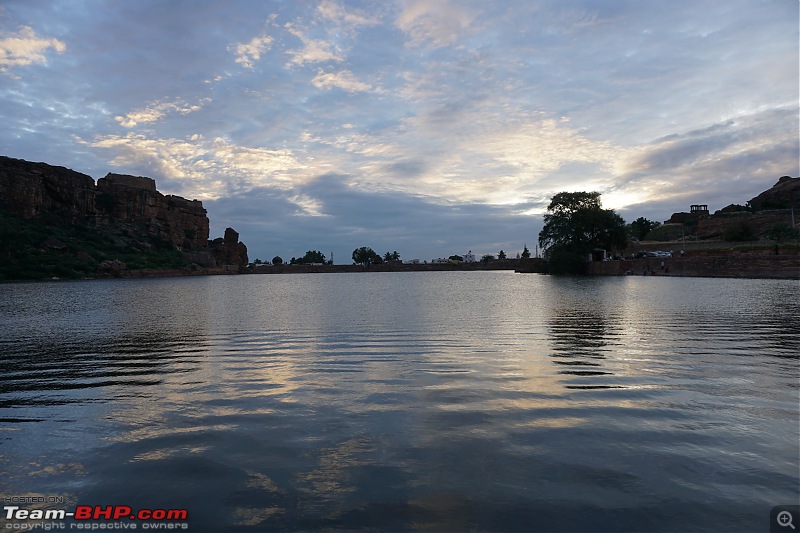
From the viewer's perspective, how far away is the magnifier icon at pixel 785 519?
3.85m

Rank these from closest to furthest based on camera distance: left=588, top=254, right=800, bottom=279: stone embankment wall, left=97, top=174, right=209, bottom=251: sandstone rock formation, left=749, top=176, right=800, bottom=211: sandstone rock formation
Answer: left=588, top=254, right=800, bottom=279: stone embankment wall, left=749, top=176, right=800, bottom=211: sandstone rock formation, left=97, top=174, right=209, bottom=251: sandstone rock formation

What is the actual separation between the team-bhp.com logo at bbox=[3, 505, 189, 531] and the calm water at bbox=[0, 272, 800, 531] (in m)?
0.13

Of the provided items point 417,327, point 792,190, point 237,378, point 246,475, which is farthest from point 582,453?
point 792,190

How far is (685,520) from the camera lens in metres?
3.85

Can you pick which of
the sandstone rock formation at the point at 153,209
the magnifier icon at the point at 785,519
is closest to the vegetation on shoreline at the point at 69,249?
the sandstone rock formation at the point at 153,209

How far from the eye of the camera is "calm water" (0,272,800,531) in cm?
416

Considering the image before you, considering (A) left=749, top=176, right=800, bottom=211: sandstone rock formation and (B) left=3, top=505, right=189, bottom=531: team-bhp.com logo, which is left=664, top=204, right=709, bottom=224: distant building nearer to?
(A) left=749, top=176, right=800, bottom=211: sandstone rock formation

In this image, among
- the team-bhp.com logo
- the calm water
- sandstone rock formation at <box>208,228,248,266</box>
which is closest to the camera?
the team-bhp.com logo

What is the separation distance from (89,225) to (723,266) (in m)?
128

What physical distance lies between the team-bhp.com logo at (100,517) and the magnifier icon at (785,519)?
500cm

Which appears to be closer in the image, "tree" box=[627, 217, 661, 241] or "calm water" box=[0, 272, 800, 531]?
"calm water" box=[0, 272, 800, 531]

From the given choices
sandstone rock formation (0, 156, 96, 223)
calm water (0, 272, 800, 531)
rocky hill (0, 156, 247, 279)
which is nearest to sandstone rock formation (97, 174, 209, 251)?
rocky hill (0, 156, 247, 279)

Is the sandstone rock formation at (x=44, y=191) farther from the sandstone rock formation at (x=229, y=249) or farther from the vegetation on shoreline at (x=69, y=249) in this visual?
the sandstone rock formation at (x=229, y=249)

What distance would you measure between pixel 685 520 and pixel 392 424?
11.7ft
